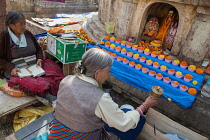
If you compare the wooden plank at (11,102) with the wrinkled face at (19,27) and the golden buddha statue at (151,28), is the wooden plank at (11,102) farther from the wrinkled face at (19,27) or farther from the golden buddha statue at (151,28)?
the golden buddha statue at (151,28)

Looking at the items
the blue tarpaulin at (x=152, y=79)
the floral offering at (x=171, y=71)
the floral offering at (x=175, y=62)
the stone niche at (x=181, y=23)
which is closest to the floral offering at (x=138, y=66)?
the blue tarpaulin at (x=152, y=79)

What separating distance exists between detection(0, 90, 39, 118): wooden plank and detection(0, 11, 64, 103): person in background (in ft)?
0.45

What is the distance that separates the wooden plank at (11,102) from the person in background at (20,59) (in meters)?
0.14

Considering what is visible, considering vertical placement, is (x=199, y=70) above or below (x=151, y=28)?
below

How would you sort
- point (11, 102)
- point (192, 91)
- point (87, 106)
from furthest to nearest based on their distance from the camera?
point (192, 91)
point (11, 102)
point (87, 106)

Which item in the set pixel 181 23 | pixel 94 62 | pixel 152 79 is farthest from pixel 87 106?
pixel 181 23

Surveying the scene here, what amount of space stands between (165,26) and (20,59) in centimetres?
367

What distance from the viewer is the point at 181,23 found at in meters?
3.55

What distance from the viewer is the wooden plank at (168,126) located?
2203 millimetres

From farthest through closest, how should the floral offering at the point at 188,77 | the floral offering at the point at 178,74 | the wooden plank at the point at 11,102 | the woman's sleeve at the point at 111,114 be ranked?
the floral offering at the point at 178,74 < the floral offering at the point at 188,77 < the wooden plank at the point at 11,102 < the woman's sleeve at the point at 111,114

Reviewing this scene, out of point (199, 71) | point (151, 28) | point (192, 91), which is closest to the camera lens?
point (192, 91)

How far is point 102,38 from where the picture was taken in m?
4.87

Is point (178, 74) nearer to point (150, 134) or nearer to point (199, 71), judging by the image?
point (199, 71)

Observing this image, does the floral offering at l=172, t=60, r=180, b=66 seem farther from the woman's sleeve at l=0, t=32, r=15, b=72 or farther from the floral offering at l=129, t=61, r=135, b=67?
the woman's sleeve at l=0, t=32, r=15, b=72
